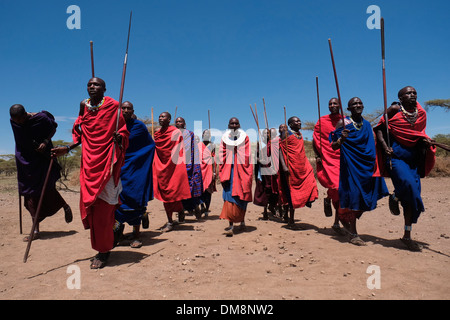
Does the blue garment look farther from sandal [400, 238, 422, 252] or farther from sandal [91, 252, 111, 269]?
sandal [91, 252, 111, 269]

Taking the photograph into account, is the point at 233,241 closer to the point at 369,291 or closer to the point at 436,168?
the point at 369,291

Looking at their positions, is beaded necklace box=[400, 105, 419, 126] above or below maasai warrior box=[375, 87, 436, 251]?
above

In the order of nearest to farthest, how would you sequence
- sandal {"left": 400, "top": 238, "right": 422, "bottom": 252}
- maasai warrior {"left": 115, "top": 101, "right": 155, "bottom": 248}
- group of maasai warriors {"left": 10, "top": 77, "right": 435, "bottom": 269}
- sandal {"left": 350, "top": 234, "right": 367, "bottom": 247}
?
1. group of maasai warriors {"left": 10, "top": 77, "right": 435, "bottom": 269}
2. sandal {"left": 400, "top": 238, "right": 422, "bottom": 252}
3. sandal {"left": 350, "top": 234, "right": 367, "bottom": 247}
4. maasai warrior {"left": 115, "top": 101, "right": 155, "bottom": 248}

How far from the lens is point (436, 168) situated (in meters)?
17.5

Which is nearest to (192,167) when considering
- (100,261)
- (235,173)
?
(235,173)

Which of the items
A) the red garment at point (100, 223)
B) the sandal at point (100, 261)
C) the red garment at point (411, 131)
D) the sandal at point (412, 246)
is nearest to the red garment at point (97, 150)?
the red garment at point (100, 223)

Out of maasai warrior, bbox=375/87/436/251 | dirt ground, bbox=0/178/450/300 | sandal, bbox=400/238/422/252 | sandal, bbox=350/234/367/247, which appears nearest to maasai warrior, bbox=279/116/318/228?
dirt ground, bbox=0/178/450/300

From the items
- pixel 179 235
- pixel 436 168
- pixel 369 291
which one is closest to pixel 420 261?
pixel 369 291

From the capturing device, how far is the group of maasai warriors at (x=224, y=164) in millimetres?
4328

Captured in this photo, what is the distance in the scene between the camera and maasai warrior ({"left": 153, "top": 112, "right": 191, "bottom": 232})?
6.76 meters

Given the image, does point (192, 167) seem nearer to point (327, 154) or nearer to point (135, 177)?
point (135, 177)

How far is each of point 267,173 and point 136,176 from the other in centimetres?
366

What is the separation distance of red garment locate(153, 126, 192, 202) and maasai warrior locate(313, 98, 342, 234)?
294 cm
